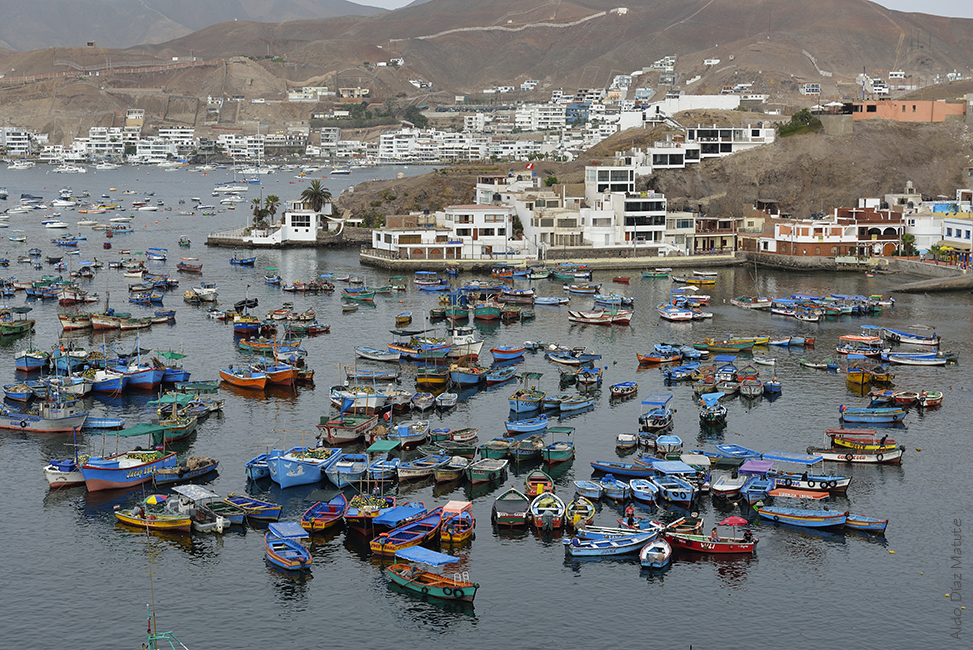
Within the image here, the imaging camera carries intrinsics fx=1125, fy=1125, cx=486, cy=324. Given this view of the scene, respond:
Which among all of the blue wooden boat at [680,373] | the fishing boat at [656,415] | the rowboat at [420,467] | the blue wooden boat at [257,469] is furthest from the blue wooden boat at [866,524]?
the blue wooden boat at [257,469]

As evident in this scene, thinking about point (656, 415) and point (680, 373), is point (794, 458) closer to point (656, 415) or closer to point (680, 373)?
point (656, 415)

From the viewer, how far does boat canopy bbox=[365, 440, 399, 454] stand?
112ft

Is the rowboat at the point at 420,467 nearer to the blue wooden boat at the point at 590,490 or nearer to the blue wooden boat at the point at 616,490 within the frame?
the blue wooden boat at the point at 590,490

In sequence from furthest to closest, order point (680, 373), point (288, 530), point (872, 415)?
point (680, 373) → point (872, 415) → point (288, 530)

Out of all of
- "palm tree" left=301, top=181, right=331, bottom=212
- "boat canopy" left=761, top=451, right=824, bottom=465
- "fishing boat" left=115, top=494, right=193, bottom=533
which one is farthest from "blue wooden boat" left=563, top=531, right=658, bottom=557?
"palm tree" left=301, top=181, right=331, bottom=212

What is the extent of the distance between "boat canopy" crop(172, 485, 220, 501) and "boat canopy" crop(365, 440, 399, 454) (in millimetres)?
5428

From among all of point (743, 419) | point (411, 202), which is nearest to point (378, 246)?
point (411, 202)

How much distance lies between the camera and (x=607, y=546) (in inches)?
1090

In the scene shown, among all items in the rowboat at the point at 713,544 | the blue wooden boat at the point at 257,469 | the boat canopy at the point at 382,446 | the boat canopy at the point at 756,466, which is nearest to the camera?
the rowboat at the point at 713,544

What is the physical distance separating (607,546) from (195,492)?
1099 cm

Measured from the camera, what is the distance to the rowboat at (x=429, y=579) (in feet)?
83.6

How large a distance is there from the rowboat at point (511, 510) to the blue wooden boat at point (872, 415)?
1404 centimetres

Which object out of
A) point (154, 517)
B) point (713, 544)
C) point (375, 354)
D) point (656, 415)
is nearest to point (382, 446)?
point (154, 517)

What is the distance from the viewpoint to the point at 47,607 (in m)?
25.4
